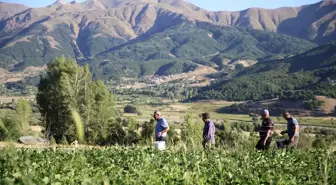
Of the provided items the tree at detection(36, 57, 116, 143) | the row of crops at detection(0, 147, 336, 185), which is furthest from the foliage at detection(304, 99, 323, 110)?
the row of crops at detection(0, 147, 336, 185)

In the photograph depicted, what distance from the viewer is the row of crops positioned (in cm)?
557

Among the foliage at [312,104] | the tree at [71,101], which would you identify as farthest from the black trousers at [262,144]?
the foliage at [312,104]

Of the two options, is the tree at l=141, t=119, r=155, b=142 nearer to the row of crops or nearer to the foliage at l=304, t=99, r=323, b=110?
the row of crops

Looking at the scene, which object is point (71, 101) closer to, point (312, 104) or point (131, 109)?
point (131, 109)

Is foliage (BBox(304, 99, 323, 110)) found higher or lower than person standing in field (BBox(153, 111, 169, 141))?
lower

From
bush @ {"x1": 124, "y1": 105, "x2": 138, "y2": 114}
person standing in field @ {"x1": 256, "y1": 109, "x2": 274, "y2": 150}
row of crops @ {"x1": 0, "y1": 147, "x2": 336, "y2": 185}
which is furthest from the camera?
bush @ {"x1": 124, "y1": 105, "x2": 138, "y2": 114}

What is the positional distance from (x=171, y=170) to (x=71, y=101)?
39.3m

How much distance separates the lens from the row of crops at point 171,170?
18.3 ft

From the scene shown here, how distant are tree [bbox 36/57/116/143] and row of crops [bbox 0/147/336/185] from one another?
36168 millimetres

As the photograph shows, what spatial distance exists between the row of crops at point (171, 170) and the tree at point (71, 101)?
36.2m

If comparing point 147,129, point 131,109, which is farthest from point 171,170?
point 131,109

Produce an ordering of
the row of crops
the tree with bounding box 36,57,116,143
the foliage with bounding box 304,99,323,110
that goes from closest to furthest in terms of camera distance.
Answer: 1. the row of crops
2. the tree with bounding box 36,57,116,143
3. the foliage with bounding box 304,99,323,110

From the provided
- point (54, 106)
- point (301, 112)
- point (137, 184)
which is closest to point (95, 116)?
point (54, 106)

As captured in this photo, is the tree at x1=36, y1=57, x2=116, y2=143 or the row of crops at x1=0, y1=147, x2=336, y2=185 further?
the tree at x1=36, y1=57, x2=116, y2=143
